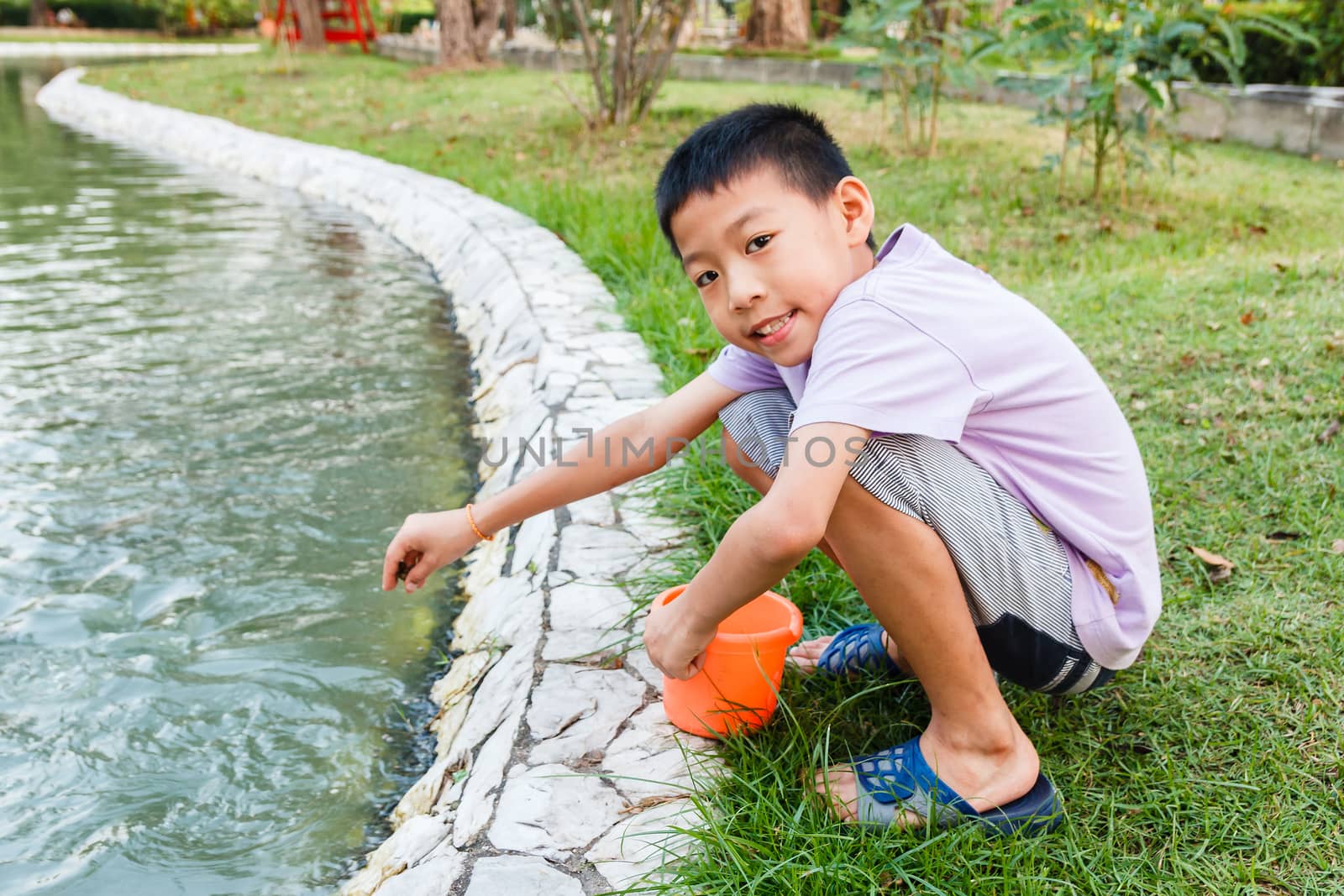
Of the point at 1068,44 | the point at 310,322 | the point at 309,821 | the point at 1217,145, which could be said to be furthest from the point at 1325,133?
the point at 309,821

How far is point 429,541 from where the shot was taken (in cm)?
224

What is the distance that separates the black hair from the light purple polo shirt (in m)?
0.18

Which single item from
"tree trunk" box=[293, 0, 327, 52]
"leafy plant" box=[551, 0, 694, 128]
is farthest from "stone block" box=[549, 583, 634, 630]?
"tree trunk" box=[293, 0, 327, 52]

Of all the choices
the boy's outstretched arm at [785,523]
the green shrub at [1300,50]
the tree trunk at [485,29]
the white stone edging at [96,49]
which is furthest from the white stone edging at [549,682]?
the white stone edging at [96,49]

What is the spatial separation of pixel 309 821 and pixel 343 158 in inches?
337

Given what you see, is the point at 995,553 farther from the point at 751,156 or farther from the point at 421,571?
the point at 421,571

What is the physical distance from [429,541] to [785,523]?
3.07 feet

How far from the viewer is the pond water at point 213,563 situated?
92.4 inches

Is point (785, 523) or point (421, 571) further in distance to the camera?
point (421, 571)

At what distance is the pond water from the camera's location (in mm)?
2348

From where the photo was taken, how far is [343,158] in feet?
32.3

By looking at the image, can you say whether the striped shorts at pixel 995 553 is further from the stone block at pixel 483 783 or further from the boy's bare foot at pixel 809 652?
the stone block at pixel 483 783

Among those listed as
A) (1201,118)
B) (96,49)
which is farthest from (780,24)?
(96,49)

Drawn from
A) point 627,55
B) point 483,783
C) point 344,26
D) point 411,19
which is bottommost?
point 483,783
